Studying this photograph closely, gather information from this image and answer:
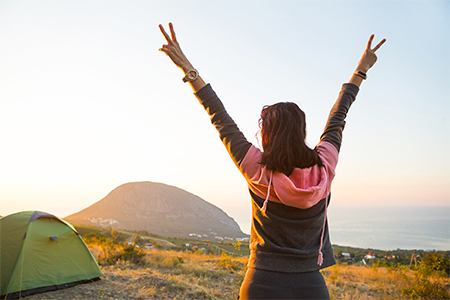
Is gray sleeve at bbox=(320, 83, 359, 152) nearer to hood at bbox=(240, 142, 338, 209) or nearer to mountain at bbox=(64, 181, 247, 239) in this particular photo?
hood at bbox=(240, 142, 338, 209)

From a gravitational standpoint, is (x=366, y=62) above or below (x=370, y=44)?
below

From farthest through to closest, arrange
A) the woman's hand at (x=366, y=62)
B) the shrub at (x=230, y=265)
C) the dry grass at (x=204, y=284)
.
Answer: the shrub at (x=230, y=265) < the dry grass at (x=204, y=284) < the woman's hand at (x=366, y=62)

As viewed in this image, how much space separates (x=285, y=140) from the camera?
1509 millimetres

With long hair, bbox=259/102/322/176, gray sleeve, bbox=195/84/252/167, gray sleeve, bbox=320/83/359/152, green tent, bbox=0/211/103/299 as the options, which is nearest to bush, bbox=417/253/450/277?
gray sleeve, bbox=320/83/359/152

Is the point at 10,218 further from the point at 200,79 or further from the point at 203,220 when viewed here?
the point at 203,220

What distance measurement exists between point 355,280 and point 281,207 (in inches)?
393

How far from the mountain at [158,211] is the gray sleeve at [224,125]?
8549cm

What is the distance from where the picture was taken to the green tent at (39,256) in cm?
Result: 588

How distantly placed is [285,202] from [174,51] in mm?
1149

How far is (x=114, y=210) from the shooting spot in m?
103

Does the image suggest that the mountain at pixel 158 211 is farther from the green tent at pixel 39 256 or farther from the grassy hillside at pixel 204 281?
the green tent at pixel 39 256

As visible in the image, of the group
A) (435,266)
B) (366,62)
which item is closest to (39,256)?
(366,62)

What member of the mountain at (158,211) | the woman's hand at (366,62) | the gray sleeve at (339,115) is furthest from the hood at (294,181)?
the mountain at (158,211)

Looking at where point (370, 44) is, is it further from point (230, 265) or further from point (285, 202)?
point (230, 265)
